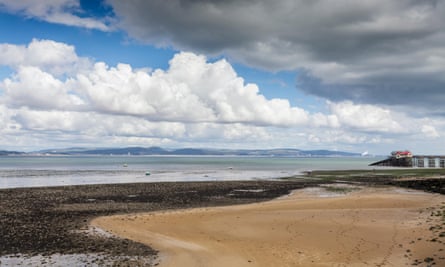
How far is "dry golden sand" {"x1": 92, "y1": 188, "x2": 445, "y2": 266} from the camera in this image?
17719mm

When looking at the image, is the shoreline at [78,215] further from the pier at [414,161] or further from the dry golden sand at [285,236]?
the pier at [414,161]

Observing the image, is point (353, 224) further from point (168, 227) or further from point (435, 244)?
point (168, 227)

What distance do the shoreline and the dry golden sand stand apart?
80.3 inches

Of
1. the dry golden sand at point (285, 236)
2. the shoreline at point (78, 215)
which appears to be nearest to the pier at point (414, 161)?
the shoreline at point (78, 215)

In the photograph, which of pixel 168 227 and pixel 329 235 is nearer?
pixel 329 235

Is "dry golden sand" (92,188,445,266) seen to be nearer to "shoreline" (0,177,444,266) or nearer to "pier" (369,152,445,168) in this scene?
"shoreline" (0,177,444,266)

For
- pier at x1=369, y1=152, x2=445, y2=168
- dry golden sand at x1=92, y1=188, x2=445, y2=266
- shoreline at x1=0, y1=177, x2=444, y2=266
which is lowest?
shoreline at x1=0, y1=177, x2=444, y2=266

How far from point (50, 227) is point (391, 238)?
2140 cm

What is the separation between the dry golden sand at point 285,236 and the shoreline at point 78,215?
2039mm

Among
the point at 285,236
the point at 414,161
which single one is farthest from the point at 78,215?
the point at 414,161

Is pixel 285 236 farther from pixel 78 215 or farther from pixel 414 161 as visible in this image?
pixel 414 161

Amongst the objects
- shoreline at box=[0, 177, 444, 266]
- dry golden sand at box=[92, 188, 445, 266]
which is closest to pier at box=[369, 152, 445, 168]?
shoreline at box=[0, 177, 444, 266]

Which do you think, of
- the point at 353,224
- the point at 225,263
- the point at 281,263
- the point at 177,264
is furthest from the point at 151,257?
the point at 353,224

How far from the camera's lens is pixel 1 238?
22578 millimetres
